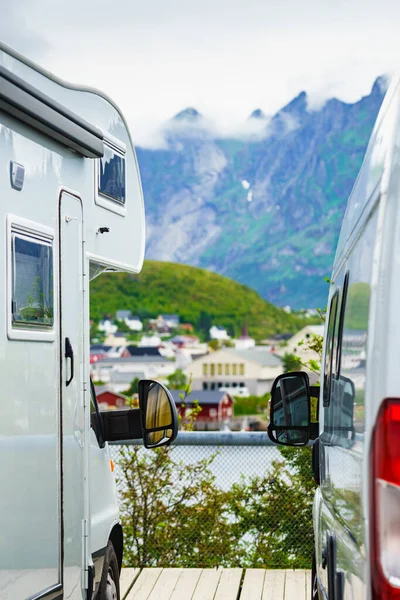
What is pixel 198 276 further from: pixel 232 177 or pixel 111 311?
pixel 232 177

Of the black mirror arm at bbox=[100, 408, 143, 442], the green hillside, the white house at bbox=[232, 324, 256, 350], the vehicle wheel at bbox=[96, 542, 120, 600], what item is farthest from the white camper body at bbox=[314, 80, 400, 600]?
the white house at bbox=[232, 324, 256, 350]

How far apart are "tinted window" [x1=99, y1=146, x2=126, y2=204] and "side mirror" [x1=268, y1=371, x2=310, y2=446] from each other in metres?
1.14

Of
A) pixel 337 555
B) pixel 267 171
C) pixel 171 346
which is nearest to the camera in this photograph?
pixel 337 555

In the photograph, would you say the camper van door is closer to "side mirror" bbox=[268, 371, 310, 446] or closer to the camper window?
the camper window

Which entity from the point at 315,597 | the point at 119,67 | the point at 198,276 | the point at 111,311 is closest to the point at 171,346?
the point at 198,276

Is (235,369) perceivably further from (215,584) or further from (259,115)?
(215,584)

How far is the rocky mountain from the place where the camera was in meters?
159

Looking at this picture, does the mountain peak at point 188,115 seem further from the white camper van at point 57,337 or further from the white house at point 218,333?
the white camper van at point 57,337

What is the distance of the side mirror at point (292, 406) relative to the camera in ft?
13.4

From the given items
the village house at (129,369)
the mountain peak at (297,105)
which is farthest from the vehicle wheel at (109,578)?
the mountain peak at (297,105)

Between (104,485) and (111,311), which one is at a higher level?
(104,485)

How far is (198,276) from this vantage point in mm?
117812

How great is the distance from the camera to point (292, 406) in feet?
13.7

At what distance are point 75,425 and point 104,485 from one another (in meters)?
0.73
